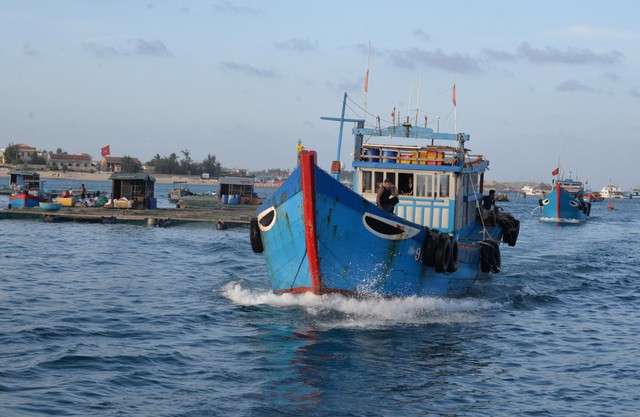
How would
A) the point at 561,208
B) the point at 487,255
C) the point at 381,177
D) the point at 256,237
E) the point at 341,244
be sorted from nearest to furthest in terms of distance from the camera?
1. the point at 341,244
2. the point at 256,237
3. the point at 381,177
4. the point at 487,255
5. the point at 561,208

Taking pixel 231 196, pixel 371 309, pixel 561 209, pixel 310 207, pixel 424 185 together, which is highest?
pixel 424 185

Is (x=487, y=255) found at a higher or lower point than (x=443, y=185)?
lower

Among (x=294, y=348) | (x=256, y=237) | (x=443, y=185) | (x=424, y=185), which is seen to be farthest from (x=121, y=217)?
(x=294, y=348)

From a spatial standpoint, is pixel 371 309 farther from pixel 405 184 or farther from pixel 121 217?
pixel 121 217

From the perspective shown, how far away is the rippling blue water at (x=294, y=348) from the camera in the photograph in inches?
531

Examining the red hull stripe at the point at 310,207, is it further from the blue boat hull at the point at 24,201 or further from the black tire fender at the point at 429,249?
the blue boat hull at the point at 24,201

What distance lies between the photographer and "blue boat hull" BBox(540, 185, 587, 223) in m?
80.1

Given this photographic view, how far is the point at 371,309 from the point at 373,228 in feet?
6.93

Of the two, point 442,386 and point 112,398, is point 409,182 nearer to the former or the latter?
point 442,386

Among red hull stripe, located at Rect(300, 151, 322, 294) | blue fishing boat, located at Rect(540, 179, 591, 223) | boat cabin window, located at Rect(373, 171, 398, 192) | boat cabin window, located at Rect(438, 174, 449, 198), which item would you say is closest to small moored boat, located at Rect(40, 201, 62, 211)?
boat cabin window, located at Rect(373, 171, 398, 192)

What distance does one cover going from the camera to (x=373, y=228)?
65.9 feet

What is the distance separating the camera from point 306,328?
18.8 meters

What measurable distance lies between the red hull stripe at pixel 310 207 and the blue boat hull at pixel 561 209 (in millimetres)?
64294

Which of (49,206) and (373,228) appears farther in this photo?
(49,206)
